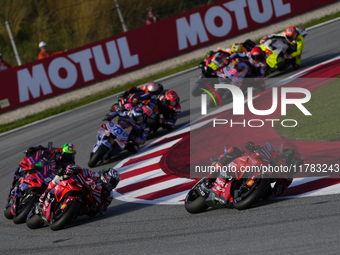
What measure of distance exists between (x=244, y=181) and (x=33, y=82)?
13.9 meters

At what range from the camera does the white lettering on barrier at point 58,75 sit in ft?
57.8

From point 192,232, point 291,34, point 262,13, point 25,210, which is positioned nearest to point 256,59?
point 291,34

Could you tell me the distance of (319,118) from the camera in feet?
29.1

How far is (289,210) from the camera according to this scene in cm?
532

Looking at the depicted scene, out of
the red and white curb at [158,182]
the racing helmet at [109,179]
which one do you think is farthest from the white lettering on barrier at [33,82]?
the racing helmet at [109,179]

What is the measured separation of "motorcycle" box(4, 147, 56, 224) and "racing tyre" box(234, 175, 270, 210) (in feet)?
11.7

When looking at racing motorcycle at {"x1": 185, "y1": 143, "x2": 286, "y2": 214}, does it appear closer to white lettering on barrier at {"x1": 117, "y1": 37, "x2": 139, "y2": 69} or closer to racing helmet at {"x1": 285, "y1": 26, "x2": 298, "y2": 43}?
racing helmet at {"x1": 285, "y1": 26, "x2": 298, "y2": 43}

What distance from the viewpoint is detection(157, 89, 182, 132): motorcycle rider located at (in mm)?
11062

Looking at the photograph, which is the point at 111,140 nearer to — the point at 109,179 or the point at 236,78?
the point at 109,179

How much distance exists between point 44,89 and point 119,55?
134 inches

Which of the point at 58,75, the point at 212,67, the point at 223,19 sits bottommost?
the point at 212,67

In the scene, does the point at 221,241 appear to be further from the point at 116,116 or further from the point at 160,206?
the point at 116,116

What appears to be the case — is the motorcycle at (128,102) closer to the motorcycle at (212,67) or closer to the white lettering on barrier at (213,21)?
the motorcycle at (212,67)

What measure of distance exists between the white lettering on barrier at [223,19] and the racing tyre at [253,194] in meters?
14.0
